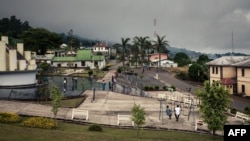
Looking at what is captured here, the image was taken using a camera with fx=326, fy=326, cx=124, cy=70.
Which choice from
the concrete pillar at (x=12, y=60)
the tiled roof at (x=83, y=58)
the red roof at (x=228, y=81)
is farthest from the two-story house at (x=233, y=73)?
the tiled roof at (x=83, y=58)

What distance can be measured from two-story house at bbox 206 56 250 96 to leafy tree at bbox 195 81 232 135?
28723 mm

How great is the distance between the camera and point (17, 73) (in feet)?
113

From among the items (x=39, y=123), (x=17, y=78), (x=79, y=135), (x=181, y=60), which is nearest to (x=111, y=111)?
(x=39, y=123)

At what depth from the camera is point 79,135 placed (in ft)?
53.1

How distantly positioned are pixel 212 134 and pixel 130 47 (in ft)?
287

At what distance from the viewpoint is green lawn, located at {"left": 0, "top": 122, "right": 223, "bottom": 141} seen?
49.8 ft

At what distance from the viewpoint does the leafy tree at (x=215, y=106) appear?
19.8m

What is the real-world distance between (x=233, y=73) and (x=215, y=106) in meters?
35.8

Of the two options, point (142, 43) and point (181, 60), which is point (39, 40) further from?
point (181, 60)

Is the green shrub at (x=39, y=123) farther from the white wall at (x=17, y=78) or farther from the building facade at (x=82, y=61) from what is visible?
the building facade at (x=82, y=61)

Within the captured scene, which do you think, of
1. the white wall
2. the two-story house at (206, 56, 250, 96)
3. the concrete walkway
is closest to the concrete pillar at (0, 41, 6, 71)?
the white wall

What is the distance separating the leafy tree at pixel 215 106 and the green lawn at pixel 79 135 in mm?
926

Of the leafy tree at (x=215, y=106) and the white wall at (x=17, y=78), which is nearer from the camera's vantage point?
the leafy tree at (x=215, y=106)

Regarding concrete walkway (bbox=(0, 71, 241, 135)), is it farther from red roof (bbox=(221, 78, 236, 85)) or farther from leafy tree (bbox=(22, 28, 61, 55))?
leafy tree (bbox=(22, 28, 61, 55))
